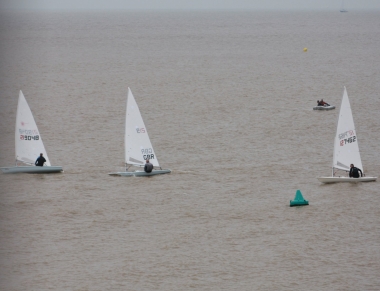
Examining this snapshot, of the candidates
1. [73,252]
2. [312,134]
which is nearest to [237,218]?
[73,252]

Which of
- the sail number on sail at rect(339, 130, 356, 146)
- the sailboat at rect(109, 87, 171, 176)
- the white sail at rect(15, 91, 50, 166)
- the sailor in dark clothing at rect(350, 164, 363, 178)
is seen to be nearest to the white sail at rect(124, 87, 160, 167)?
the sailboat at rect(109, 87, 171, 176)

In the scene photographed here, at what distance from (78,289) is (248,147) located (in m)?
29.7

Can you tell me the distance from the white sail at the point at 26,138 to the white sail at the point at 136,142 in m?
6.11

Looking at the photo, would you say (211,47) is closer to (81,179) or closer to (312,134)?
(312,134)

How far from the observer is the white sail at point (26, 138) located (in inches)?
2100

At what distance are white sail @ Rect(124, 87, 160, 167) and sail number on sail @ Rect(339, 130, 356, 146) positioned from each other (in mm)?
12198

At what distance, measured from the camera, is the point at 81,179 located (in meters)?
50.5

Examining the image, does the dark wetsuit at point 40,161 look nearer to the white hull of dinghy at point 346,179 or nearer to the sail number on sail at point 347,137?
the white hull of dinghy at point 346,179

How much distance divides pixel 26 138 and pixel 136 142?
781 centimetres

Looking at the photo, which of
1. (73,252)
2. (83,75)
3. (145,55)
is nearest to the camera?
(73,252)

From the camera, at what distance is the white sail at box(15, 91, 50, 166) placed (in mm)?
53344

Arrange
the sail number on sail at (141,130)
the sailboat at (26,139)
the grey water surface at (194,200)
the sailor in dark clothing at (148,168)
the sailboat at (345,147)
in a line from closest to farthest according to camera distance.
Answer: the grey water surface at (194,200)
the sailboat at (345,147)
the sailor in dark clothing at (148,168)
the sail number on sail at (141,130)
the sailboat at (26,139)

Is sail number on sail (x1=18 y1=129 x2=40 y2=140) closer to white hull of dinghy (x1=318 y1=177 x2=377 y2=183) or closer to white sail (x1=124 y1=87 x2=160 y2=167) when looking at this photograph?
white sail (x1=124 y1=87 x2=160 y2=167)

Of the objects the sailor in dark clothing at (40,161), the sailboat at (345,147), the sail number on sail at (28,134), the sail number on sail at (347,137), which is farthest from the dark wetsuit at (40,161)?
the sail number on sail at (347,137)
